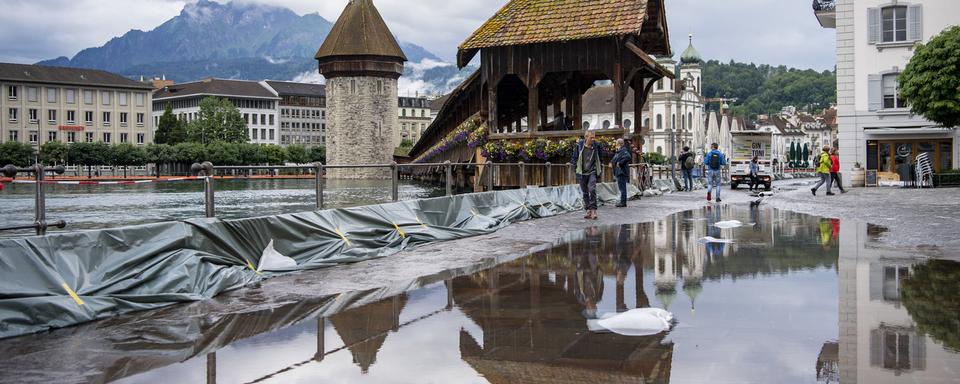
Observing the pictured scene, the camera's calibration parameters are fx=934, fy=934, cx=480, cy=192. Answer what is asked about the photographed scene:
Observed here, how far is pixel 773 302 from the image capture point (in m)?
6.71

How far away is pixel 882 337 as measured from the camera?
5.31m

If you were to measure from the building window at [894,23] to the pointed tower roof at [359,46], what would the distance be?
52.5 metres

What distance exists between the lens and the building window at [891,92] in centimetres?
3600

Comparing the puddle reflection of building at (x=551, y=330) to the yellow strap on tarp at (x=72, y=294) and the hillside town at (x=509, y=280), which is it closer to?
the hillside town at (x=509, y=280)

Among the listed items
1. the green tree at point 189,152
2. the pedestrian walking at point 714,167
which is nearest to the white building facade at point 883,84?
the pedestrian walking at point 714,167

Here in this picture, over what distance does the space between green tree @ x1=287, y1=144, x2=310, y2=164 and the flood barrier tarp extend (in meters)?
111

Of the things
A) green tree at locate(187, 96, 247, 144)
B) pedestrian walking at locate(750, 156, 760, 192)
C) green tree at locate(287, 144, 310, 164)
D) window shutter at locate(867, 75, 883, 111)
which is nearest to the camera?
pedestrian walking at locate(750, 156, 760, 192)

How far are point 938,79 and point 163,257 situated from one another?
3027 centimetres

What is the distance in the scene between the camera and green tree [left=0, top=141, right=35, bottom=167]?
9781 centimetres

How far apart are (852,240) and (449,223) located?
17.7ft

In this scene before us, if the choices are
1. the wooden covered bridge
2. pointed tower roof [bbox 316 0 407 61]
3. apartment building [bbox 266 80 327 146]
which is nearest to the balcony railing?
the wooden covered bridge

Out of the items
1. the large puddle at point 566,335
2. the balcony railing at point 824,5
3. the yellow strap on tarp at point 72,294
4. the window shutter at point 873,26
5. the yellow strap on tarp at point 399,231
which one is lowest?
the large puddle at point 566,335

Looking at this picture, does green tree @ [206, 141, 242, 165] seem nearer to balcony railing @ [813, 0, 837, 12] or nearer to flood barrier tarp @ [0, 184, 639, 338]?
balcony railing @ [813, 0, 837, 12]

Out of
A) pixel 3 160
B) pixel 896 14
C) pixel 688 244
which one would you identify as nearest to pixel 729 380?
pixel 688 244
